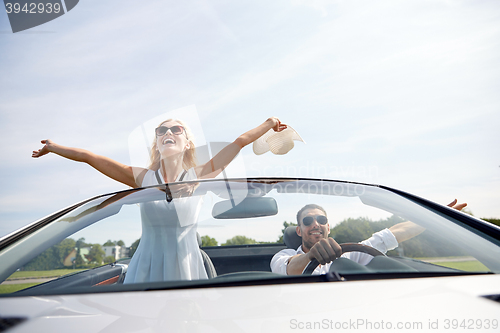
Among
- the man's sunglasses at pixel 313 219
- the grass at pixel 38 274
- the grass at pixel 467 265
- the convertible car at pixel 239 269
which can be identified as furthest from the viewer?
the man's sunglasses at pixel 313 219

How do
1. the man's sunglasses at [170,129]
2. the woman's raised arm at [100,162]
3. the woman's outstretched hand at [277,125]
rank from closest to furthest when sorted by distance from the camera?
the man's sunglasses at [170,129] → the woman's raised arm at [100,162] → the woman's outstretched hand at [277,125]

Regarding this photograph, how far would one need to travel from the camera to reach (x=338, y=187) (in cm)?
174

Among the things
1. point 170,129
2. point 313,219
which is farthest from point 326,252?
point 170,129

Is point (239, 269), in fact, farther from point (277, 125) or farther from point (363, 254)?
point (277, 125)

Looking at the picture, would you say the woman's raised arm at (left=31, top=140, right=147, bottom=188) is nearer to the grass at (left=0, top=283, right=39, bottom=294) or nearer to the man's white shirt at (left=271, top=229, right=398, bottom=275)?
the man's white shirt at (left=271, top=229, right=398, bottom=275)

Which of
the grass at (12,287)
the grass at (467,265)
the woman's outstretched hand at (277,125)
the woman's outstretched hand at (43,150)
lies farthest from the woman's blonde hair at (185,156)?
the grass at (467,265)

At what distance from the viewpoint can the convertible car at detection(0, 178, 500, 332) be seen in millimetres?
825

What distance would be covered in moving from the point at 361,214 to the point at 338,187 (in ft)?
0.62

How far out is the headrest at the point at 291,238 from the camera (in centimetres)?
172

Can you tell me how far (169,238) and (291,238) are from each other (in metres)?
0.64

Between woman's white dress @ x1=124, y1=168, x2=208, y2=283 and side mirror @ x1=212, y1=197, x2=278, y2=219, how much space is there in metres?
0.12

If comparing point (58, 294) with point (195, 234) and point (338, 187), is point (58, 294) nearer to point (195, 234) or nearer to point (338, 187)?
point (195, 234)

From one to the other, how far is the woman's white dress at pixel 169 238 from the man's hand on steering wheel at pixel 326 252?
1.44 feet

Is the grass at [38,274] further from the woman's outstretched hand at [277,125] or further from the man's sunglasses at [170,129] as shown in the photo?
the woman's outstretched hand at [277,125]
